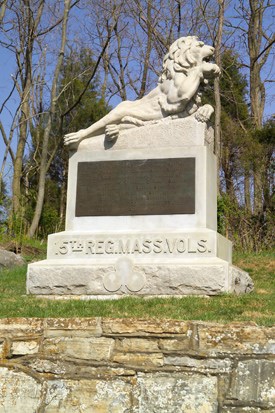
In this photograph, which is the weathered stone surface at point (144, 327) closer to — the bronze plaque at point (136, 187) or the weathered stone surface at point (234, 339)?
the weathered stone surface at point (234, 339)

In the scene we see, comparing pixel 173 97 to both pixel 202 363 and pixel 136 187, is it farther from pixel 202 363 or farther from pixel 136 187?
pixel 202 363

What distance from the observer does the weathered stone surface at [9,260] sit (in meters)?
11.7

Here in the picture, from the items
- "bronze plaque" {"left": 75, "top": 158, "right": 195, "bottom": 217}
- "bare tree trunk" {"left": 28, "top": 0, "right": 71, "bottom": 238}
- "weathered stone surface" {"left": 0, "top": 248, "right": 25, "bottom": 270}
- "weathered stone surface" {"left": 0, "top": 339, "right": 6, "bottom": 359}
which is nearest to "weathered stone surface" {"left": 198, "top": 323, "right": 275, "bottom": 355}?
"weathered stone surface" {"left": 0, "top": 339, "right": 6, "bottom": 359}

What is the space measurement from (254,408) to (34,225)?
14.4 m

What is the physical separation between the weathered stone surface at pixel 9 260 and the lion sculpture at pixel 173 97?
159 inches

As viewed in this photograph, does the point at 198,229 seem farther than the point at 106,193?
No

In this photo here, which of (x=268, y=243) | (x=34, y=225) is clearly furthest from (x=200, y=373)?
(x=34, y=225)

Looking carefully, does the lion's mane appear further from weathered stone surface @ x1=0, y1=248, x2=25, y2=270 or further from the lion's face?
weathered stone surface @ x1=0, y1=248, x2=25, y2=270

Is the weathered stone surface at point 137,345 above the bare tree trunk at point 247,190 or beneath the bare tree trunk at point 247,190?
beneath

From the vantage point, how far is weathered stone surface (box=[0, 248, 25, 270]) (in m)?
11.7

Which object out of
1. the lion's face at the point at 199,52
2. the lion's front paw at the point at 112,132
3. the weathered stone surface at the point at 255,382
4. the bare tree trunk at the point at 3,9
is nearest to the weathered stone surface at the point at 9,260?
the lion's front paw at the point at 112,132

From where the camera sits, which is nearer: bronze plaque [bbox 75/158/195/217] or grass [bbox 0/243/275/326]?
grass [bbox 0/243/275/326]

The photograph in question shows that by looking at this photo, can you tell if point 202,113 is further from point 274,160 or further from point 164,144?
point 274,160

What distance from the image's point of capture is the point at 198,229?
756 cm
